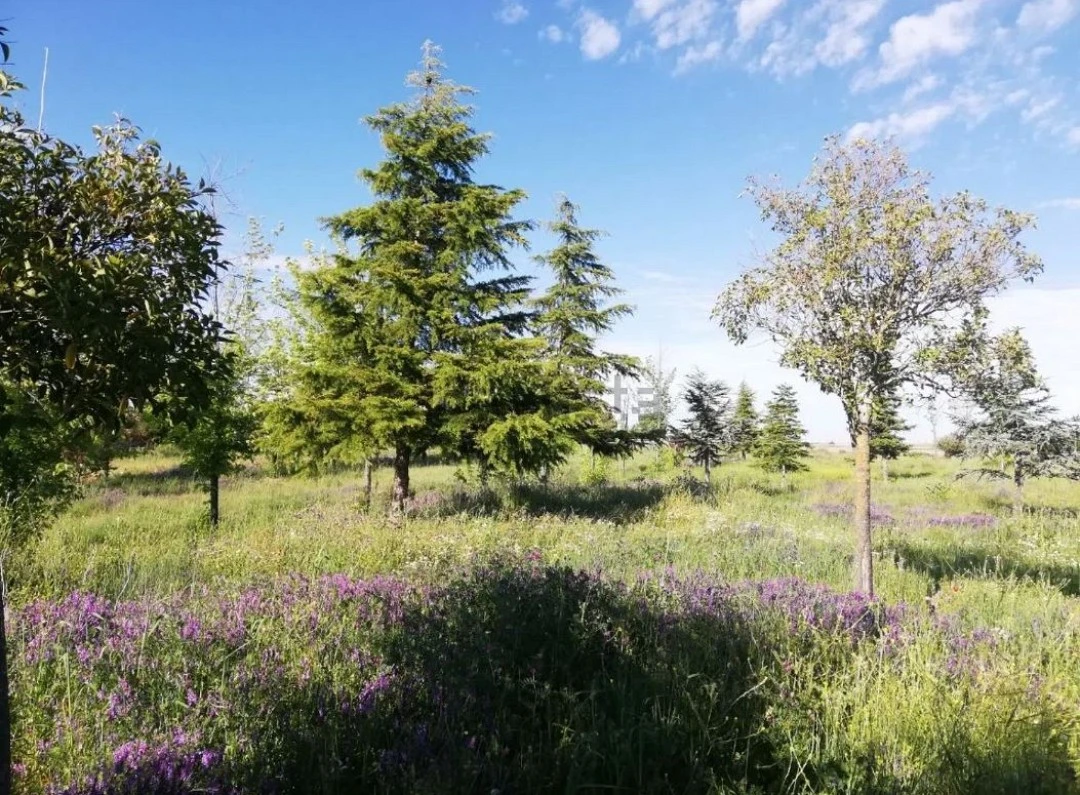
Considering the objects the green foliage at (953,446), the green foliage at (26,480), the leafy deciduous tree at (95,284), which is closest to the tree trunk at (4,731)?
the leafy deciduous tree at (95,284)

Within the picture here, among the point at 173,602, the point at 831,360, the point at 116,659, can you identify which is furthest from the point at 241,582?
the point at 831,360

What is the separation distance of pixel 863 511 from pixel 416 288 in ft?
27.6

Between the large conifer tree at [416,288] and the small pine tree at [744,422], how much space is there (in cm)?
2623

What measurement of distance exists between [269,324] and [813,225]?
81.0 ft

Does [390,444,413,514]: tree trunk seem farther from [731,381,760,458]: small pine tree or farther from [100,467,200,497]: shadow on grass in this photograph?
[731,381,760,458]: small pine tree

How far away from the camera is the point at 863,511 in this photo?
7.05 meters

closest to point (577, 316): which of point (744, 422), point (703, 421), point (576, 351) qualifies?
point (576, 351)

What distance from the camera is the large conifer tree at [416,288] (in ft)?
37.6

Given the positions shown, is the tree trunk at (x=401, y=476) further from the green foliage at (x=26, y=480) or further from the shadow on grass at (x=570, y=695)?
the shadow on grass at (x=570, y=695)

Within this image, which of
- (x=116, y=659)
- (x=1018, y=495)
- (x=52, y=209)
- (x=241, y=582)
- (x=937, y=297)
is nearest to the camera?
(x=52, y=209)

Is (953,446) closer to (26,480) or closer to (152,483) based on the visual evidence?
(152,483)

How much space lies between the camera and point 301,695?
10.3 feet

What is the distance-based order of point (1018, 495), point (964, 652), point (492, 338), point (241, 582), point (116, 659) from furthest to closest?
point (1018, 495) < point (492, 338) < point (241, 582) < point (964, 652) < point (116, 659)

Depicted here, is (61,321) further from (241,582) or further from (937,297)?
(937,297)
